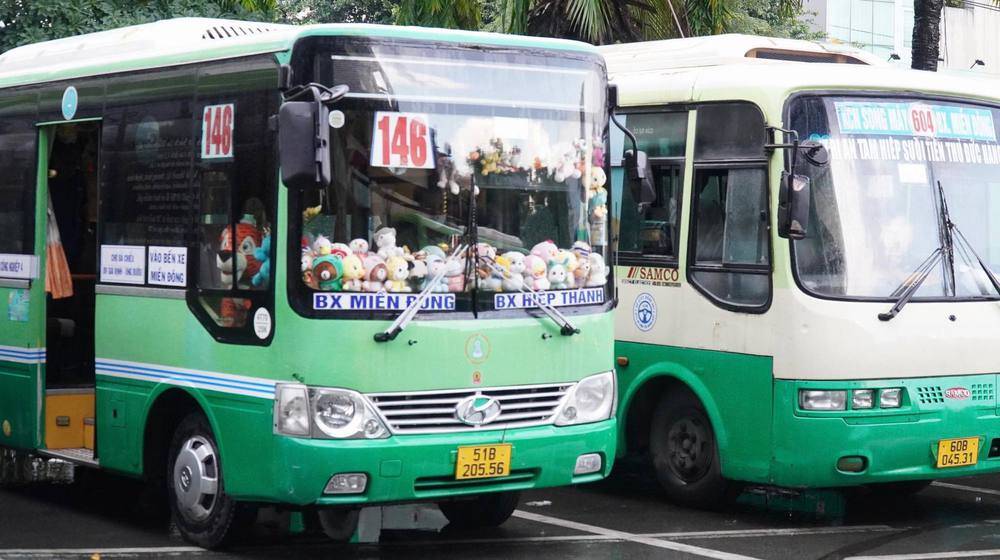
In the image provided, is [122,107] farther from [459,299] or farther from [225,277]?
[459,299]

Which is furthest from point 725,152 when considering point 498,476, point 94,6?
point 94,6

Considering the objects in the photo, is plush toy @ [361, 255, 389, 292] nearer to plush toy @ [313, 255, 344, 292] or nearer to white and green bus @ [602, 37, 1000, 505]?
plush toy @ [313, 255, 344, 292]

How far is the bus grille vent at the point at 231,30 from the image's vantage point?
9898mm

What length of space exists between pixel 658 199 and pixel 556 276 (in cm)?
248

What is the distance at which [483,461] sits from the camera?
8.23 meters

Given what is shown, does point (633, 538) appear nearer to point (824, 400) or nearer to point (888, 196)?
point (824, 400)

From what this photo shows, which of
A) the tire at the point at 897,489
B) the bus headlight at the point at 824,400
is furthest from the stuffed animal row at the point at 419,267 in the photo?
the tire at the point at 897,489

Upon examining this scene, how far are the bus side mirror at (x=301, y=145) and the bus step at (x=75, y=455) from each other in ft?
9.88

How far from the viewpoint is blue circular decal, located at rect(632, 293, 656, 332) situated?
428 inches

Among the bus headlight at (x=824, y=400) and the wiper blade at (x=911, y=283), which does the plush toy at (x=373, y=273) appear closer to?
the bus headlight at (x=824, y=400)

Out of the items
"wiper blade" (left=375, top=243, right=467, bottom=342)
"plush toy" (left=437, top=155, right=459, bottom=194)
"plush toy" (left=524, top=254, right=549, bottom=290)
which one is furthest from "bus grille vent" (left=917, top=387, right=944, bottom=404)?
"plush toy" (left=437, top=155, right=459, bottom=194)

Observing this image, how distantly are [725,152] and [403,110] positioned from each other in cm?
299

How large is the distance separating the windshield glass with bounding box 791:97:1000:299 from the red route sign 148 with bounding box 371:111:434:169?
2.78 m

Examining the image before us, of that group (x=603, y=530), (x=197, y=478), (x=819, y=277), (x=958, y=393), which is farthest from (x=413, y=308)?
(x=958, y=393)
